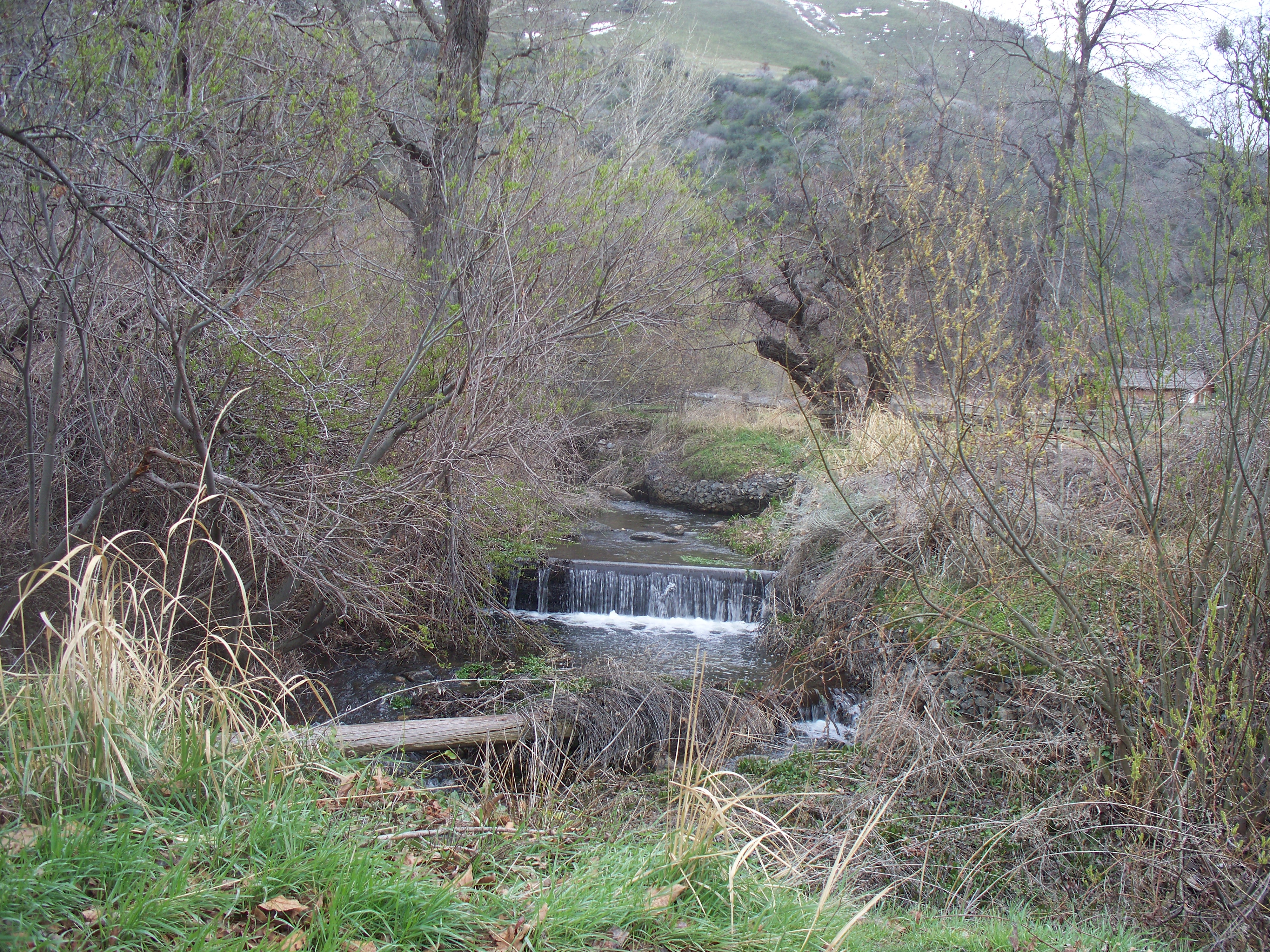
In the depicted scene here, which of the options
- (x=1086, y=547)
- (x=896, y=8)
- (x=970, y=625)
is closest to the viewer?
(x=970, y=625)

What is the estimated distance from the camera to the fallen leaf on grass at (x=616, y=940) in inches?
93.4

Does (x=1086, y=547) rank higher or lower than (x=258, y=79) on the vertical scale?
lower

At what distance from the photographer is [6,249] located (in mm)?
3871

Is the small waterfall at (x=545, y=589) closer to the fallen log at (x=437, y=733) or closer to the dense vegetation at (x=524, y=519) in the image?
the dense vegetation at (x=524, y=519)

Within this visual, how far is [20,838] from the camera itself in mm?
2203

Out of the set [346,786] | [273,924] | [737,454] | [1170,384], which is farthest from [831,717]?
[737,454]

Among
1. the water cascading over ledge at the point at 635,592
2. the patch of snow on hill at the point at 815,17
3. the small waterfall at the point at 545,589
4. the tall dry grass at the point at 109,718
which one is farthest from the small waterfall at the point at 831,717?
the patch of snow on hill at the point at 815,17

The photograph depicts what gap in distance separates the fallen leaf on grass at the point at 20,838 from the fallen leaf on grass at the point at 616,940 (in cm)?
158

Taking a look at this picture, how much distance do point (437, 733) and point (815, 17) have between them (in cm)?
9162

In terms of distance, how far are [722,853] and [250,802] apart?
61.7 inches

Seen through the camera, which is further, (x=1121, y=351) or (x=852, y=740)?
(x=852, y=740)

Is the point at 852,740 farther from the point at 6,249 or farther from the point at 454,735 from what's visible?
the point at 6,249

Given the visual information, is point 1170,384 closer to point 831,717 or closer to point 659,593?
point 831,717

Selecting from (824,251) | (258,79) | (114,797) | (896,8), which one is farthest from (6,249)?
(896,8)
